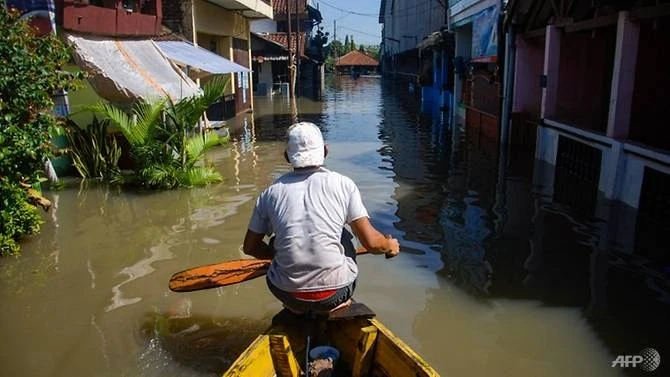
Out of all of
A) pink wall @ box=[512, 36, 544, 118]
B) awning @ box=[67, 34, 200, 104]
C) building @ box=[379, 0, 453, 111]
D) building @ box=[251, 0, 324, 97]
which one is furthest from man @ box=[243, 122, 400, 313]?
building @ box=[251, 0, 324, 97]

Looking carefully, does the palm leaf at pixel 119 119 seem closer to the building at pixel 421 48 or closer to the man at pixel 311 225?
the man at pixel 311 225

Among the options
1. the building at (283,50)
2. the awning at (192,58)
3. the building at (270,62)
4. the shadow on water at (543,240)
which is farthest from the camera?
the building at (283,50)

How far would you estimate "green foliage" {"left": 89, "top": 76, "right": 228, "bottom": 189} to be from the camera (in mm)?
9406

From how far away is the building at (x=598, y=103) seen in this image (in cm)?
798

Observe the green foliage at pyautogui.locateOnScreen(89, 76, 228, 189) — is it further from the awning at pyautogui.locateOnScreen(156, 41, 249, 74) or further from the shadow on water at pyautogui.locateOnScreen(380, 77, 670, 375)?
the awning at pyautogui.locateOnScreen(156, 41, 249, 74)

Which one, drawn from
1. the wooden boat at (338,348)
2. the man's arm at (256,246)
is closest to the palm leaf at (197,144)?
the man's arm at (256,246)

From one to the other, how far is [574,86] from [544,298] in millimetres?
8729

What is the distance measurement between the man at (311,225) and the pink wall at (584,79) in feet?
31.9

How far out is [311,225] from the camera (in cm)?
330

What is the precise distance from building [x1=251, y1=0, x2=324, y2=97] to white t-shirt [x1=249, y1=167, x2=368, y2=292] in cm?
2841

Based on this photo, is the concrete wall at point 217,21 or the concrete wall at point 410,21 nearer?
the concrete wall at point 217,21

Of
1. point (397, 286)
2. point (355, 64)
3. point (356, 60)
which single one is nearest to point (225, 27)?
point (397, 286)

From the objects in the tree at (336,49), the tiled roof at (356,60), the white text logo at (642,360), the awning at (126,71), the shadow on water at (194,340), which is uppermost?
the tree at (336,49)

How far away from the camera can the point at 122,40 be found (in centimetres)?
1216
